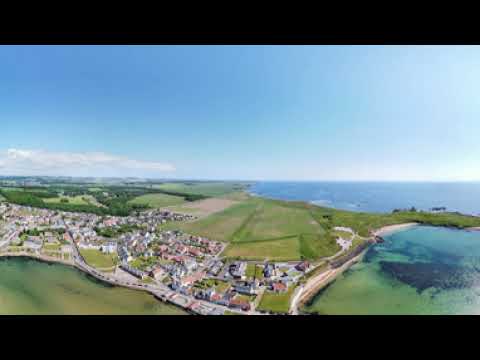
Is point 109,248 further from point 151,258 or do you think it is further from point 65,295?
point 65,295

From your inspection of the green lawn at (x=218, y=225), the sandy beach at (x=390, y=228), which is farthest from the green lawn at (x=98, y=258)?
the sandy beach at (x=390, y=228)

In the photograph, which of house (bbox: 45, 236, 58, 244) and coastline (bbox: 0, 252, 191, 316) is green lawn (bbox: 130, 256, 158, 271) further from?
house (bbox: 45, 236, 58, 244)

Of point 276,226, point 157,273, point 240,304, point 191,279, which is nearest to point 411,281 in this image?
point 276,226

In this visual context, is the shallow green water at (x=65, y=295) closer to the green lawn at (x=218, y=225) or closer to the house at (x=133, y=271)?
the house at (x=133, y=271)

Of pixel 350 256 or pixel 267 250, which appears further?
pixel 350 256

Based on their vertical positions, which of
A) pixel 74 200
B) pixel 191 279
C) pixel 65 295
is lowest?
pixel 65 295

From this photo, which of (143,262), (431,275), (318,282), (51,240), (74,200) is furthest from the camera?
(74,200)
